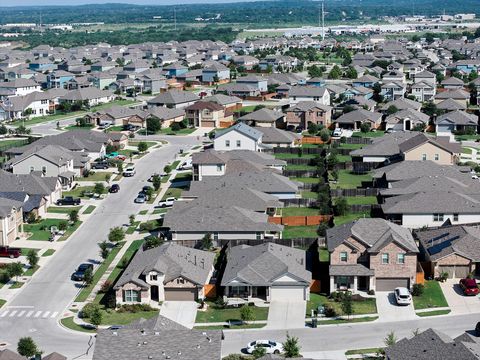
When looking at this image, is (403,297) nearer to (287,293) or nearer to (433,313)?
(433,313)

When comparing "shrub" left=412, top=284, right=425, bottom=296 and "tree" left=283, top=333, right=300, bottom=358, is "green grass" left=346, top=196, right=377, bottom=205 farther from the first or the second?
"tree" left=283, top=333, right=300, bottom=358

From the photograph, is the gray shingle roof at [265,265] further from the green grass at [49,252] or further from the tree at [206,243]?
the green grass at [49,252]

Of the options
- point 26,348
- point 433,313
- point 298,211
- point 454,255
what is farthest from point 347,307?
point 298,211

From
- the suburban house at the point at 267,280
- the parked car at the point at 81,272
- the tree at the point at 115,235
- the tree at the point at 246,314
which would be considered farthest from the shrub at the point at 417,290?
the tree at the point at 115,235

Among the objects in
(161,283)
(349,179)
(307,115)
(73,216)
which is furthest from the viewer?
(307,115)

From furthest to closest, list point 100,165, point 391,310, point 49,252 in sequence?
point 100,165 → point 49,252 → point 391,310

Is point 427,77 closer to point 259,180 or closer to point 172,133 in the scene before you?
point 172,133
